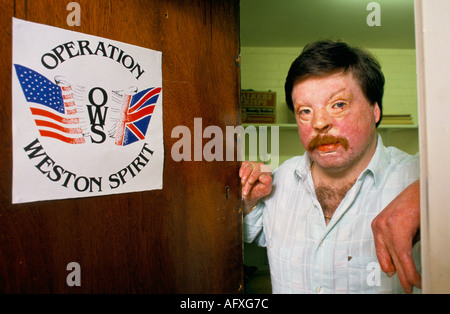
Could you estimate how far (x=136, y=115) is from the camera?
2.36 feet

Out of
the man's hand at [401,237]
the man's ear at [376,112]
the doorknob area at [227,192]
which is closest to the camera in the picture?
the man's hand at [401,237]

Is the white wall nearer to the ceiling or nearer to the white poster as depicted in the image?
the white poster

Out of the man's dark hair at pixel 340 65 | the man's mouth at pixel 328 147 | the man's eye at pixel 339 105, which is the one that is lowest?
the man's mouth at pixel 328 147

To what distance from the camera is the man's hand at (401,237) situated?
622mm

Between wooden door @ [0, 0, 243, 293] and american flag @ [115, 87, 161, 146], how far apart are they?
0.05 metres

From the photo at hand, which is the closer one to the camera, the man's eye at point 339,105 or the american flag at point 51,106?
the american flag at point 51,106

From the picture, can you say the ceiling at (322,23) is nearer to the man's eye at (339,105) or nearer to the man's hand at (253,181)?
the man's eye at (339,105)

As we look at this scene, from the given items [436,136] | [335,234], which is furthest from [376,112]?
[436,136]

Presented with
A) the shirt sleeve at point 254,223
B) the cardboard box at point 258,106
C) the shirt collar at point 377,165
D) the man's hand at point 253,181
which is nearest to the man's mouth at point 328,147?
the shirt collar at point 377,165

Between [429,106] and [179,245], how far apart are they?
27.5 inches

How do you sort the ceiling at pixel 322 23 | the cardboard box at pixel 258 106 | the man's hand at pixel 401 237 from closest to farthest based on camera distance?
the man's hand at pixel 401 237
the ceiling at pixel 322 23
the cardboard box at pixel 258 106

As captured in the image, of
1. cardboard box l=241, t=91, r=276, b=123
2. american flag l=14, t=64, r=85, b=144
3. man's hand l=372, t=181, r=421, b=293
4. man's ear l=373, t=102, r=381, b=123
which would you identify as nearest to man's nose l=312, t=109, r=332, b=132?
man's ear l=373, t=102, r=381, b=123

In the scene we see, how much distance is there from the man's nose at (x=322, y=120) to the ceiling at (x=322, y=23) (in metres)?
1.34
